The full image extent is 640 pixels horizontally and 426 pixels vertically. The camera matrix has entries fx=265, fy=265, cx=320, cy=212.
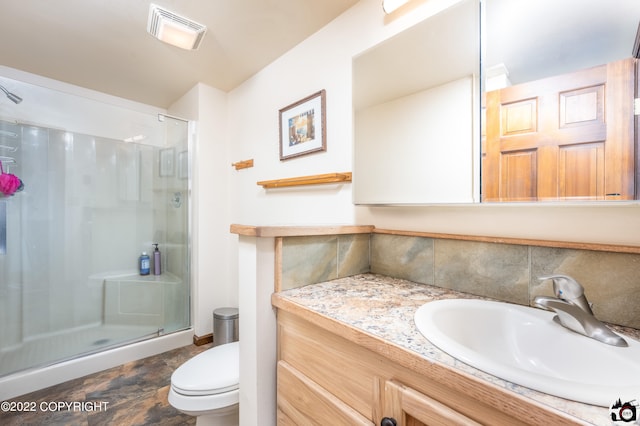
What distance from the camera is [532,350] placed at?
73 cm

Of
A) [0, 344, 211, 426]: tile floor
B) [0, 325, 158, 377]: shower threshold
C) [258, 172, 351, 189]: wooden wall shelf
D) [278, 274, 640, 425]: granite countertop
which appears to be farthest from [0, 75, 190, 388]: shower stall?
[278, 274, 640, 425]: granite countertop

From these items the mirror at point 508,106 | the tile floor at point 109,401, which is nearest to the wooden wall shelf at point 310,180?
the mirror at point 508,106

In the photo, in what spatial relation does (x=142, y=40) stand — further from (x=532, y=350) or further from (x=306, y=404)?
(x=532, y=350)

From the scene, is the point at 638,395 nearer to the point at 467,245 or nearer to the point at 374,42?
the point at 467,245

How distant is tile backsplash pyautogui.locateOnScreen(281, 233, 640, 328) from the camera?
0.72 metres

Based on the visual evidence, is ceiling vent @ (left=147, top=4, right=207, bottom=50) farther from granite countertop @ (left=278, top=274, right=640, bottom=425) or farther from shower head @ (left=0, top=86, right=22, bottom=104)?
granite countertop @ (left=278, top=274, right=640, bottom=425)

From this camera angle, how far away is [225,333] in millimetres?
2094

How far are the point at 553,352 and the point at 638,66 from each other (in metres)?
0.78

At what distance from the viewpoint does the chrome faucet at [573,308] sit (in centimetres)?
63

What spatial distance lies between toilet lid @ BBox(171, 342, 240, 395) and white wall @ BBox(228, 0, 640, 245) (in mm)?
870

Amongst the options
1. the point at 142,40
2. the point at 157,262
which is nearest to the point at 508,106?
the point at 142,40

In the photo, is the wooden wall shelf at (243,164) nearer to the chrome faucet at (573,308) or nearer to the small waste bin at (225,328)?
the small waste bin at (225,328)

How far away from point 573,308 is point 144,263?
9.25 ft

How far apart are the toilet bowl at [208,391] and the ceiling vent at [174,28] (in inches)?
73.2
